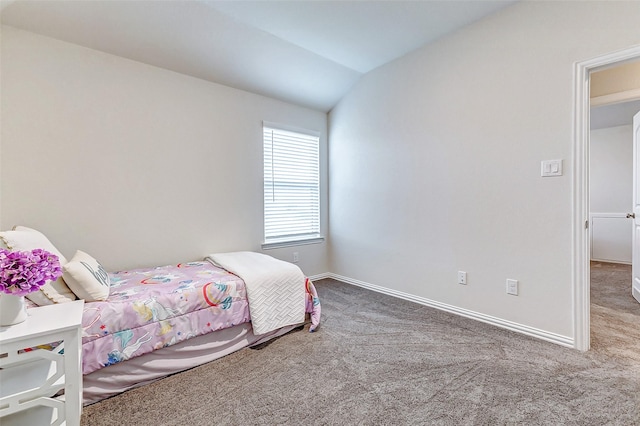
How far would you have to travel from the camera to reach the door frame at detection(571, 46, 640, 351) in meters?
2.05

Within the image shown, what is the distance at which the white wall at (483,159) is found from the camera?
7.04 ft

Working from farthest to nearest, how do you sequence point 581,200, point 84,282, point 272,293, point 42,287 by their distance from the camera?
1. point 272,293
2. point 581,200
3. point 84,282
4. point 42,287

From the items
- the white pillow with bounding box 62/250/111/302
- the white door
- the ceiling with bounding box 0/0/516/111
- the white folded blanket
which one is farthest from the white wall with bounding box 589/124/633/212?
the white pillow with bounding box 62/250/111/302

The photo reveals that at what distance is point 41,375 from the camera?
53.3 inches

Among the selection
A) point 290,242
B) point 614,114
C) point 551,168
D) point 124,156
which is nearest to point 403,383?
point 551,168

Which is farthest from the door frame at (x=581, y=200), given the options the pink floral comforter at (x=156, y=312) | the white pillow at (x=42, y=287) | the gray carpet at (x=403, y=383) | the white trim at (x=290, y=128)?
the white pillow at (x=42, y=287)

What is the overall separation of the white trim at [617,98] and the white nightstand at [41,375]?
471 centimetres

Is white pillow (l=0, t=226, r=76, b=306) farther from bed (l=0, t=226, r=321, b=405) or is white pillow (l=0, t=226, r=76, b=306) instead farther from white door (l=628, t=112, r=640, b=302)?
white door (l=628, t=112, r=640, b=302)

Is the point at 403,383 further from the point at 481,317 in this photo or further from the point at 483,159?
the point at 483,159

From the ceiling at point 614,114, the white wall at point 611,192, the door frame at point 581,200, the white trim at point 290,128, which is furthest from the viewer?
the white wall at point 611,192

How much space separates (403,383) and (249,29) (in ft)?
9.84

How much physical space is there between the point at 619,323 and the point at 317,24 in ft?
11.9

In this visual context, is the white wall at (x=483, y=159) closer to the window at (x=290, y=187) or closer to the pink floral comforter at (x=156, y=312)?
the window at (x=290, y=187)

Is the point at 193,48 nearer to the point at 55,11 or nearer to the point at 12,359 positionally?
the point at 55,11
